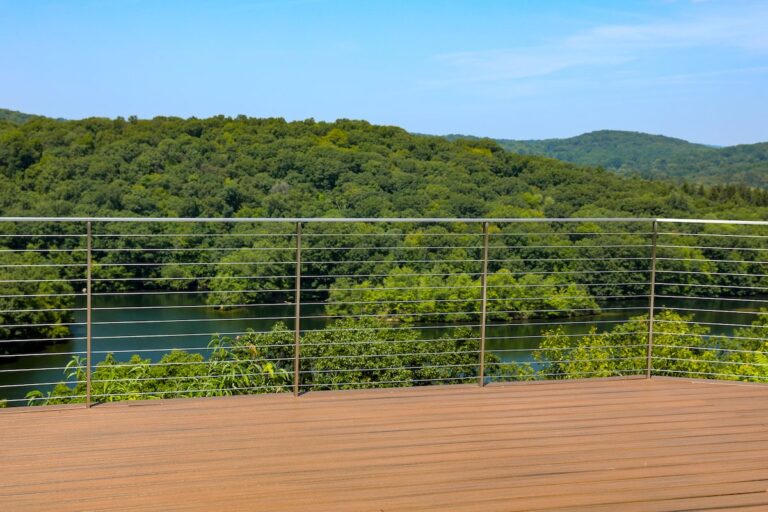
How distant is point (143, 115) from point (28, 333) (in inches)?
915

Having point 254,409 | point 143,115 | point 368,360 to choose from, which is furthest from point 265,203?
point 254,409

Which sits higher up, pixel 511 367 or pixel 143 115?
pixel 143 115

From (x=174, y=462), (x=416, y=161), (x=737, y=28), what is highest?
(x=737, y=28)

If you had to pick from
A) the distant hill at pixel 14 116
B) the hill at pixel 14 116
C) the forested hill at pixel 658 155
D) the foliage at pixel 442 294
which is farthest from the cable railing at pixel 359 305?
the forested hill at pixel 658 155

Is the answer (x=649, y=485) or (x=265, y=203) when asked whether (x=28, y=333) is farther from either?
(x=649, y=485)

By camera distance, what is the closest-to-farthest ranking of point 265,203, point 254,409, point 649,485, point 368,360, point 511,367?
point 649,485, point 254,409, point 368,360, point 511,367, point 265,203

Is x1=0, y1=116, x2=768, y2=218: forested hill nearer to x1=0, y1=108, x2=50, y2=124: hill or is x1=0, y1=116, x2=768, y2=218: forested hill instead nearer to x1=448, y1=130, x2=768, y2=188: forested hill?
x1=0, y1=108, x2=50, y2=124: hill

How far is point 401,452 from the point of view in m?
2.82

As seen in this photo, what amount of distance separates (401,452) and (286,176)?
30856mm

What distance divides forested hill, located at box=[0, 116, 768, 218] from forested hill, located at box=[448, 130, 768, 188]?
27007 mm

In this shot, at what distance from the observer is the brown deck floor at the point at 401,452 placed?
2383 mm

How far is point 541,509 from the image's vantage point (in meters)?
2.31

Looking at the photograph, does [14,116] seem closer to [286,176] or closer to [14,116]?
[14,116]

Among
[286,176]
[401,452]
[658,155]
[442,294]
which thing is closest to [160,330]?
[442,294]
